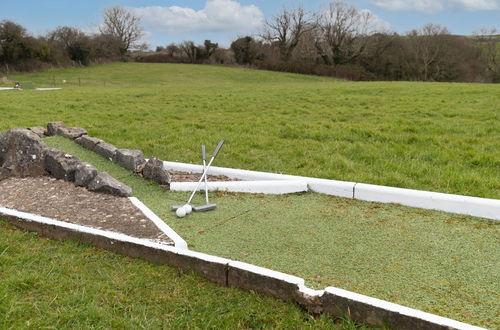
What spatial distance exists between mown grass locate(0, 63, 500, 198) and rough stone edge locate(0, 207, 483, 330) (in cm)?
326

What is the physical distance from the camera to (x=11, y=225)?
4152 millimetres

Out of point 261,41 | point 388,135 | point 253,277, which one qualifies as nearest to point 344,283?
point 253,277

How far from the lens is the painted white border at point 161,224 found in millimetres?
3541

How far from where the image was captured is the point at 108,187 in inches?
189

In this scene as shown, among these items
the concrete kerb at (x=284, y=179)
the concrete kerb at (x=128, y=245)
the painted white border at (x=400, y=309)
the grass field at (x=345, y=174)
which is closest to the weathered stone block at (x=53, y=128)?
Answer: the grass field at (x=345, y=174)

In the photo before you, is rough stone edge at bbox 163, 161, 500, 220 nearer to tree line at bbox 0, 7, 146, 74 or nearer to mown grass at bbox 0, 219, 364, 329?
mown grass at bbox 0, 219, 364, 329

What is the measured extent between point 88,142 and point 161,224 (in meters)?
3.35

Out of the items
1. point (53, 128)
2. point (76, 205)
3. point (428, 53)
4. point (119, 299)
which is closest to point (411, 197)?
point (119, 299)

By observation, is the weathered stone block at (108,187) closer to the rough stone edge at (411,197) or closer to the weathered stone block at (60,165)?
the weathered stone block at (60,165)

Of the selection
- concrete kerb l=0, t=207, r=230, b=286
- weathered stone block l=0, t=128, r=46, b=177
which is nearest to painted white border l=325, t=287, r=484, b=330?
concrete kerb l=0, t=207, r=230, b=286

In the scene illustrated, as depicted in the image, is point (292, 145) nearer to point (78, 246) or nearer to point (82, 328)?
point (78, 246)

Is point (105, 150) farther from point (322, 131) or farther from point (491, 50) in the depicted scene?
point (491, 50)

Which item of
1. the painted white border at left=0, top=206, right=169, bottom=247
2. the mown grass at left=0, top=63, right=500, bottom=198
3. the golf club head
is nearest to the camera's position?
the painted white border at left=0, top=206, right=169, bottom=247

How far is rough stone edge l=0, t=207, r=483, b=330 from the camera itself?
2.50 metres
